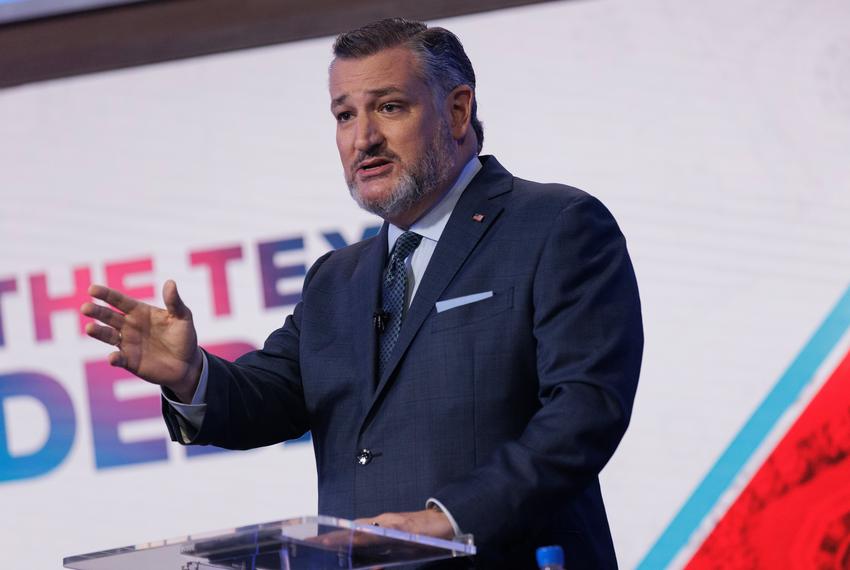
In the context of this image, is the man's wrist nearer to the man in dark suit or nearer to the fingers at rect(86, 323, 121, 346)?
the man in dark suit

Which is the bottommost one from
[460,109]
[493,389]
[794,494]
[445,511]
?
[794,494]

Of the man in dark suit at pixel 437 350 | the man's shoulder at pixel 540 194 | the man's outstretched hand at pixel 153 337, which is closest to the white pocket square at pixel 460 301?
Answer: the man in dark suit at pixel 437 350

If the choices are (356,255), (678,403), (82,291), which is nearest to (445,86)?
(356,255)

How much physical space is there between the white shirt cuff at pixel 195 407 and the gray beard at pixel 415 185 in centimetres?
47

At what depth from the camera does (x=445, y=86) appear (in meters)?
2.50

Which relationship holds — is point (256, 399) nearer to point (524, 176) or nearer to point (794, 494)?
point (524, 176)

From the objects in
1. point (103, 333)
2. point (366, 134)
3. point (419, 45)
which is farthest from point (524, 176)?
point (103, 333)

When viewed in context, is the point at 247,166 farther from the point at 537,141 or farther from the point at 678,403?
the point at 678,403

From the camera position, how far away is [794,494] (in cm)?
351

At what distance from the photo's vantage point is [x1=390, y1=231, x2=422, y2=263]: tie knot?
93.8 inches

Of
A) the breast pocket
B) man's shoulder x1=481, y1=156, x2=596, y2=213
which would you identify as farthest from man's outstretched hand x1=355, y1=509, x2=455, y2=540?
man's shoulder x1=481, y1=156, x2=596, y2=213

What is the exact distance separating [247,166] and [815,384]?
1.93 m

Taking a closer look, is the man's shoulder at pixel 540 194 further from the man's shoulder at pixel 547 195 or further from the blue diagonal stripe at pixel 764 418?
the blue diagonal stripe at pixel 764 418

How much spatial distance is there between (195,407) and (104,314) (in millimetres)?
275
